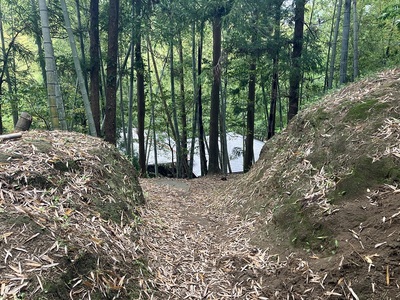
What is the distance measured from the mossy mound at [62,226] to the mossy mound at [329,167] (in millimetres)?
1276

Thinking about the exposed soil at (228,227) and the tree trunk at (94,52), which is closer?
the exposed soil at (228,227)

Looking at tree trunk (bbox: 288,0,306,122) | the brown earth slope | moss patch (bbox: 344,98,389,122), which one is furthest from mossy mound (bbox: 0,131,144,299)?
tree trunk (bbox: 288,0,306,122)

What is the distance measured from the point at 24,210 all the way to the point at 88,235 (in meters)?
0.41

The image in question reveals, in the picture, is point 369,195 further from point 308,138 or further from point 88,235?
point 88,235

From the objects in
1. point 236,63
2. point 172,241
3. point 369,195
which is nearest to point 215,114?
point 236,63

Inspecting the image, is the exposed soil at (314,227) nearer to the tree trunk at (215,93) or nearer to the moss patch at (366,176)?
the moss patch at (366,176)

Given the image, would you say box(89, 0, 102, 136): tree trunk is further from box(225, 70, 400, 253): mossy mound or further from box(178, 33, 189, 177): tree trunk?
box(225, 70, 400, 253): mossy mound

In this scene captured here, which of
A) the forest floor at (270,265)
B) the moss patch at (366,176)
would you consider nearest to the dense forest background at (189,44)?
the moss patch at (366,176)

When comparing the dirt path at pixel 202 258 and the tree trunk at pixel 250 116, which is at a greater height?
the tree trunk at pixel 250 116

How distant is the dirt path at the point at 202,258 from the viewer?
2.00 m

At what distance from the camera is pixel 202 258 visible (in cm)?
250

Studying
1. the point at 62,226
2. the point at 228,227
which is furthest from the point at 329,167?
the point at 62,226

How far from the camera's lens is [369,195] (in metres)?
2.07

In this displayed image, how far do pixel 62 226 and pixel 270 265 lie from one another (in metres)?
1.48
